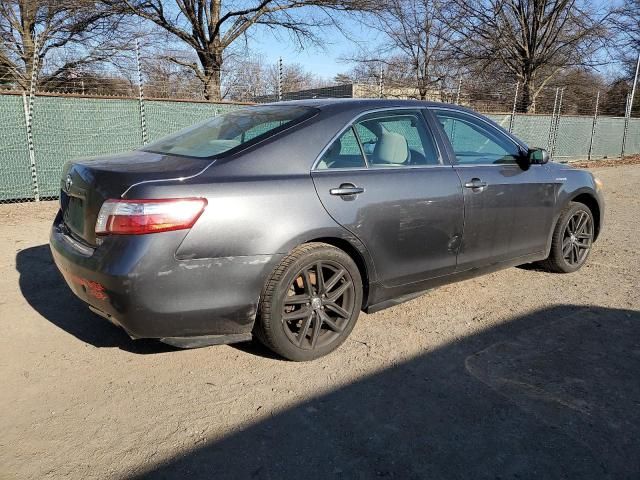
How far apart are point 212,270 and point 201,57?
1849 centimetres

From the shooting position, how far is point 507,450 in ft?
7.77

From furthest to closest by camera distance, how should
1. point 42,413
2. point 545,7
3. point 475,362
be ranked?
point 545,7, point 475,362, point 42,413

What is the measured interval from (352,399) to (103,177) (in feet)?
Answer: 6.15

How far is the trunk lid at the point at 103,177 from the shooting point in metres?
2.71

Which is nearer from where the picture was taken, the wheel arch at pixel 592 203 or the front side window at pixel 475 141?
the front side window at pixel 475 141

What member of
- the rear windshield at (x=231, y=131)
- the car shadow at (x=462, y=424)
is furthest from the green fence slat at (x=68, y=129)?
the car shadow at (x=462, y=424)

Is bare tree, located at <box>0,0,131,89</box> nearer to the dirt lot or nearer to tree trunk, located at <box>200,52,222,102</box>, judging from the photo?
tree trunk, located at <box>200,52,222,102</box>

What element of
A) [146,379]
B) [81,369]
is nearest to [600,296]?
[146,379]

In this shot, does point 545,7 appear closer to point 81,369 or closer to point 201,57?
point 201,57

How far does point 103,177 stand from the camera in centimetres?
279

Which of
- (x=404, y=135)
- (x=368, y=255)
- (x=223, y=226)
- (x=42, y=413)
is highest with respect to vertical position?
(x=404, y=135)

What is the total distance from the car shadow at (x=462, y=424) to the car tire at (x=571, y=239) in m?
1.45

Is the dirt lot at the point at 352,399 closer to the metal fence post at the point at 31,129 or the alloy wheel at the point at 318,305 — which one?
the alloy wheel at the point at 318,305

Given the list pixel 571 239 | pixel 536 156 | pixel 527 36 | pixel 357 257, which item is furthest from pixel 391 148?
pixel 527 36
